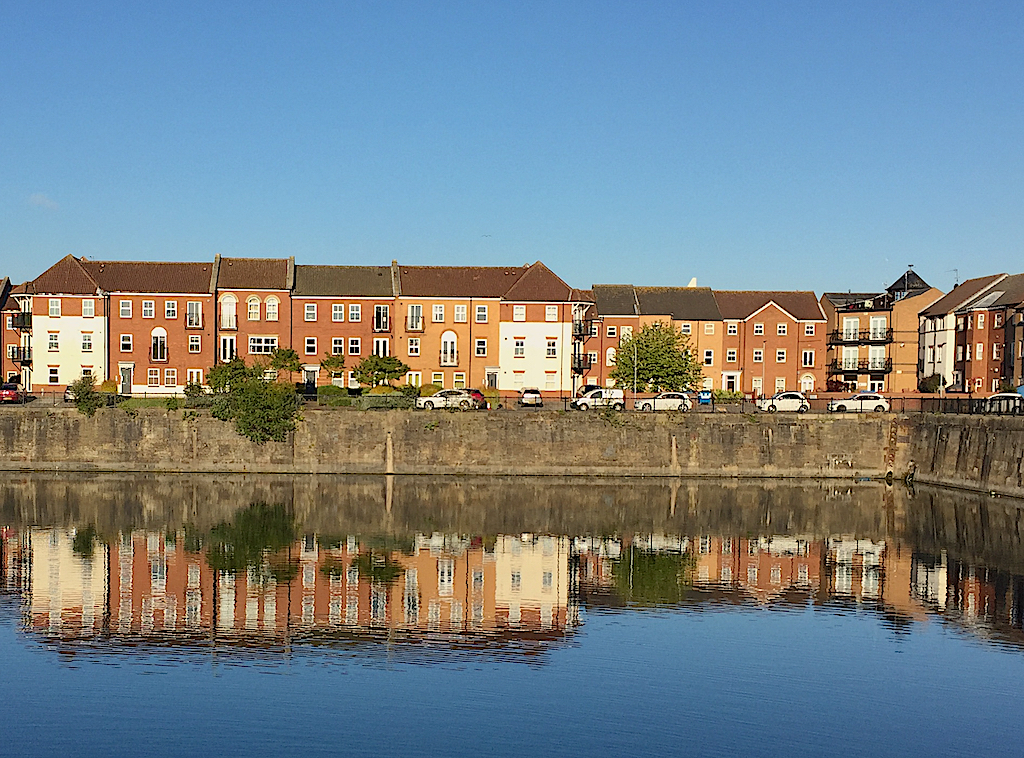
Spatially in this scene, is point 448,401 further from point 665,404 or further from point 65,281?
point 65,281

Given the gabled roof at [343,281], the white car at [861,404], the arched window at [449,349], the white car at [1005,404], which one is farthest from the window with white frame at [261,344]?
the white car at [1005,404]

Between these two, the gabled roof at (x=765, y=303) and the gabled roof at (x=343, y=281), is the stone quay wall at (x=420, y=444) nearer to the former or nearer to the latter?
the gabled roof at (x=343, y=281)

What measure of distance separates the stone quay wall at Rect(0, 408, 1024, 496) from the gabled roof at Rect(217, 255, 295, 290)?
18910 mm

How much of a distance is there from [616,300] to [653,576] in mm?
62692

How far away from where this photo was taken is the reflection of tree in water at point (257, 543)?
40438mm

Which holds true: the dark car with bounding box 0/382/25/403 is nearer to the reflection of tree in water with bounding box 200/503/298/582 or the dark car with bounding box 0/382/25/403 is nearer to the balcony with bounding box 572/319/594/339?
the reflection of tree in water with bounding box 200/503/298/582

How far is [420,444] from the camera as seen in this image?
69.6m

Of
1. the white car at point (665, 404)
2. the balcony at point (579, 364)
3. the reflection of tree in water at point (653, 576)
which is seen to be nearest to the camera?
the reflection of tree in water at point (653, 576)

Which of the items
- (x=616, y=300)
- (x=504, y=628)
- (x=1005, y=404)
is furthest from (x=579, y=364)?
(x=504, y=628)

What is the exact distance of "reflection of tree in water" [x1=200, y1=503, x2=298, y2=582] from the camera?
133ft

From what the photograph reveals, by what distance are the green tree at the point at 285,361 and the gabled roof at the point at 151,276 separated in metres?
8.49

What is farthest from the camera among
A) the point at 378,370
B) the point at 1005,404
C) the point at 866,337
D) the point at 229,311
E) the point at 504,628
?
the point at 866,337

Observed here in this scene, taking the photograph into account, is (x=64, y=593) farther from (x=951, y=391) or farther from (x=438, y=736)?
(x=951, y=391)

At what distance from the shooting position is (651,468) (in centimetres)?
7031
